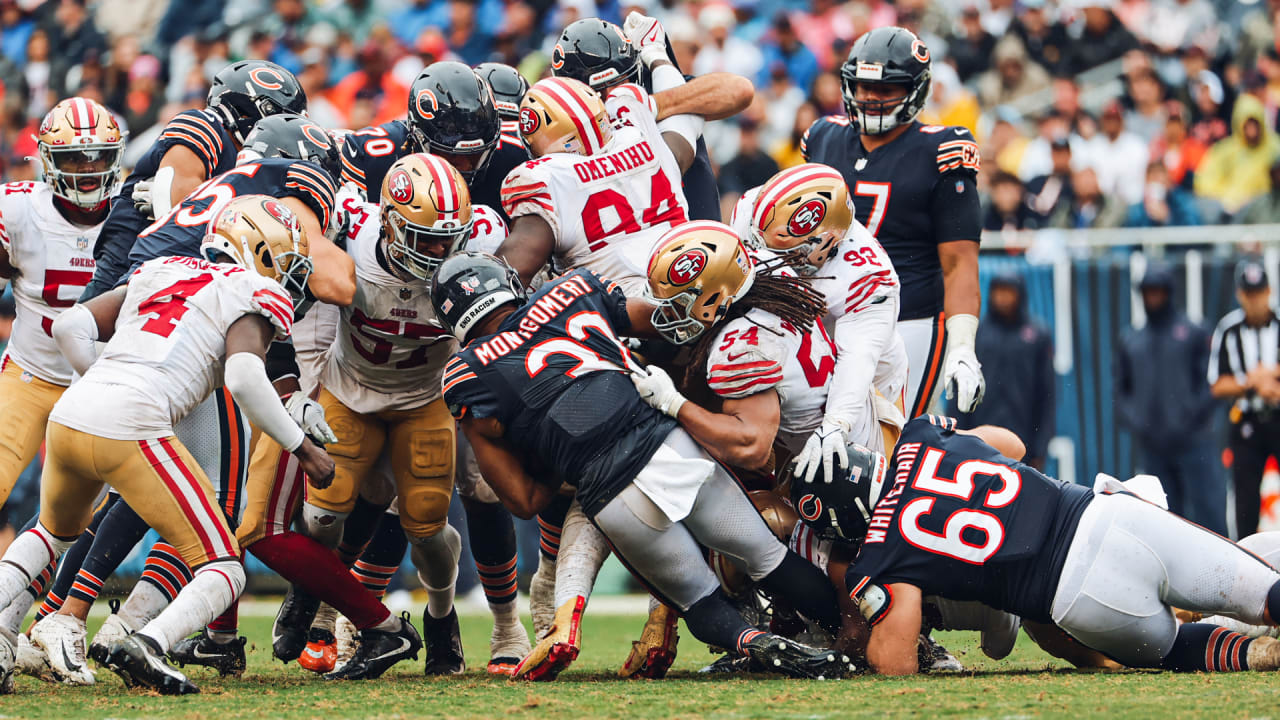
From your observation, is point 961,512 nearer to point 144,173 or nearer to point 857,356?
point 857,356

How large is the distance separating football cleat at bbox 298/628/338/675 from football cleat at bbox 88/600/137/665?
803 millimetres

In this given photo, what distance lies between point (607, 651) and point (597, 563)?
66.7 inches

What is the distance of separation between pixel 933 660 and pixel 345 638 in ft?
8.08

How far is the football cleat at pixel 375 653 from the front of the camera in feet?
18.6

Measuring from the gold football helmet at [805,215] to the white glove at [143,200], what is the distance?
2.54 meters

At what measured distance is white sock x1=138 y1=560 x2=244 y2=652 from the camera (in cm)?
479

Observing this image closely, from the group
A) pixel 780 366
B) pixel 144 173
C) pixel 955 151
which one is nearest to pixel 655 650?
pixel 780 366

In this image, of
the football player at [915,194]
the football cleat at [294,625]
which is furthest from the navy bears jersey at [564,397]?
the football player at [915,194]

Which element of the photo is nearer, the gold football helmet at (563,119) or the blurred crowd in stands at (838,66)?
the gold football helmet at (563,119)

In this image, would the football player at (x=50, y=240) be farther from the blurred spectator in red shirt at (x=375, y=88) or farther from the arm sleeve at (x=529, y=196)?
the blurred spectator in red shirt at (x=375, y=88)

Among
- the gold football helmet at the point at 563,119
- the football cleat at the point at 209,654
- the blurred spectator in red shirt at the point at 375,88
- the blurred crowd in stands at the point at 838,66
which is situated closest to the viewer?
the football cleat at the point at 209,654

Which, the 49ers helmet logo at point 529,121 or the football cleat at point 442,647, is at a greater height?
the 49ers helmet logo at point 529,121

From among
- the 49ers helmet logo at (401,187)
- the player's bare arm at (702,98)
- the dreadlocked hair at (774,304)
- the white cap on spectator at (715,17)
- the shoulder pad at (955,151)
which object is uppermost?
the white cap on spectator at (715,17)

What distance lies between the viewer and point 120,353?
5043mm
